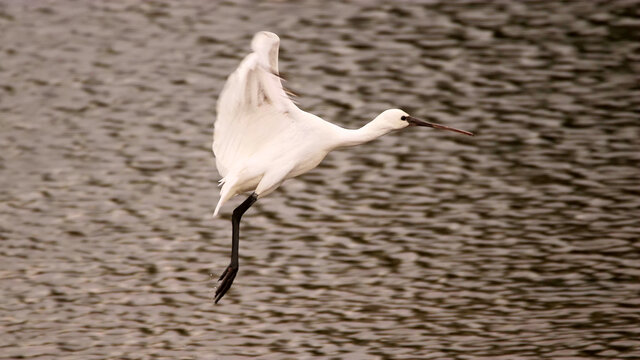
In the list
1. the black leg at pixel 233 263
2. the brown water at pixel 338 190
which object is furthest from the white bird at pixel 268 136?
the brown water at pixel 338 190

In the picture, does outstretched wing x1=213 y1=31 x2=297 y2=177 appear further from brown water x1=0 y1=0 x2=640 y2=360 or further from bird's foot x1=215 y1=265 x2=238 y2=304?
brown water x1=0 y1=0 x2=640 y2=360

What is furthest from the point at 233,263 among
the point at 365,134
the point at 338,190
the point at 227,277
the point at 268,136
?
the point at 338,190

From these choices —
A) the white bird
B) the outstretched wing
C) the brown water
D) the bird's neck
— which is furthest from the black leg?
the brown water

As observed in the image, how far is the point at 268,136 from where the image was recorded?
65.3 feet

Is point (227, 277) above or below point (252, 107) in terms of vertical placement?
below

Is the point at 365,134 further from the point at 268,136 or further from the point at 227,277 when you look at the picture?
the point at 227,277

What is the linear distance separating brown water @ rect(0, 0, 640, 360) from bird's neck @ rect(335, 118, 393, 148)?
23.5 ft

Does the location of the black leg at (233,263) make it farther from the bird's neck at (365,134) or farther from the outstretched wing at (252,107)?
the bird's neck at (365,134)

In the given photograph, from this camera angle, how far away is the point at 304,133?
64.8 feet

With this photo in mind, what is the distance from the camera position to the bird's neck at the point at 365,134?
19.6 metres

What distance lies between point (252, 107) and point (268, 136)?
59 cm

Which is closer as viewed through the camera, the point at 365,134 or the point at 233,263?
the point at 365,134

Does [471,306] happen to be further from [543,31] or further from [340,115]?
[543,31]

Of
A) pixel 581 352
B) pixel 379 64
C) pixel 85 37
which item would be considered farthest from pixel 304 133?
pixel 85 37
